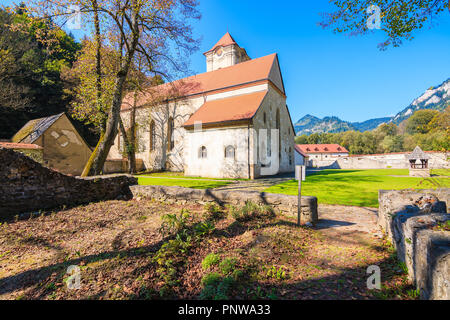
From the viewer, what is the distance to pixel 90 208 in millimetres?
7426

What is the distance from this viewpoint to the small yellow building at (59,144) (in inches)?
640

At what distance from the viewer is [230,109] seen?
1909cm

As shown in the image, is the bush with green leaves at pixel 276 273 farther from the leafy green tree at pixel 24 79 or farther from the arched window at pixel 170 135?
the leafy green tree at pixel 24 79

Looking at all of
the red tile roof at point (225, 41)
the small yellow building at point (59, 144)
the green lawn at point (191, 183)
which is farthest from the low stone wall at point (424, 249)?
the red tile roof at point (225, 41)

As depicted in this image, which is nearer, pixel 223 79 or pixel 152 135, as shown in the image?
pixel 223 79

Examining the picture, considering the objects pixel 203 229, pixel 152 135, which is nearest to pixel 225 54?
pixel 152 135

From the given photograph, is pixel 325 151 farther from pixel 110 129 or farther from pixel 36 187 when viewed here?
pixel 36 187

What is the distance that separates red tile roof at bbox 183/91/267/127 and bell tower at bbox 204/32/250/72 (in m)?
12.6

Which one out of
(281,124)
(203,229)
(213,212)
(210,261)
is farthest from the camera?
(281,124)

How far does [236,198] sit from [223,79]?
20208mm

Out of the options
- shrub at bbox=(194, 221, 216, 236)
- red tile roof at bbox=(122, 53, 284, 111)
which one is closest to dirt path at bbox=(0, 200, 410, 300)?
shrub at bbox=(194, 221, 216, 236)

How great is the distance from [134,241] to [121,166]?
2518 centimetres

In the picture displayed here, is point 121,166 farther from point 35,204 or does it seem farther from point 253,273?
point 253,273

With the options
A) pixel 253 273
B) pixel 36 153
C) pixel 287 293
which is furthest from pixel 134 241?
pixel 36 153
